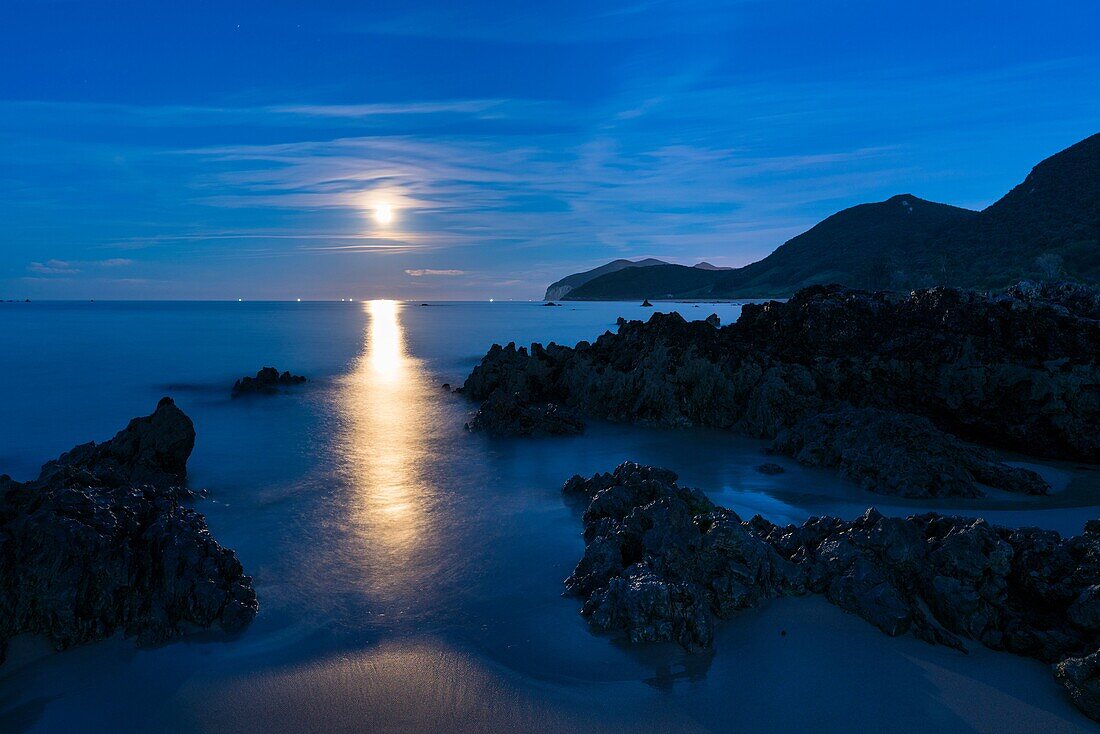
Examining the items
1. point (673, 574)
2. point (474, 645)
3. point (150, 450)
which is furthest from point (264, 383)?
point (673, 574)

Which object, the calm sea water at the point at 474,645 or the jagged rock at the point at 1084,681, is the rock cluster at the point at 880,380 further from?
the jagged rock at the point at 1084,681

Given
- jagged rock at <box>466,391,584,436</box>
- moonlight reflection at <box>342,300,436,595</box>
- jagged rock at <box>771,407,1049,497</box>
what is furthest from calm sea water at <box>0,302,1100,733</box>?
jagged rock at <box>466,391,584,436</box>

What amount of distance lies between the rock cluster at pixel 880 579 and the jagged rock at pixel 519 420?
11.6 metres

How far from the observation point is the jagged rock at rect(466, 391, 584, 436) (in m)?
20.8

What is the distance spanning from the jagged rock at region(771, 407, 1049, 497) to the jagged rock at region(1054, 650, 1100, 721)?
23.4ft

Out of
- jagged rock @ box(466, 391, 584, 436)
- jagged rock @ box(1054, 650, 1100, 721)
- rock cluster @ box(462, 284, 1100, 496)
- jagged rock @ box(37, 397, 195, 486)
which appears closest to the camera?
jagged rock @ box(1054, 650, 1100, 721)

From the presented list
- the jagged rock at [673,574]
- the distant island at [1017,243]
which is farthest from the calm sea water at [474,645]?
the distant island at [1017,243]

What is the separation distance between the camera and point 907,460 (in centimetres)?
1360

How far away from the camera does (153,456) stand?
48.2ft

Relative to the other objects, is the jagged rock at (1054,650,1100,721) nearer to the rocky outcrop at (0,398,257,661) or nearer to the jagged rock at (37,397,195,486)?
the rocky outcrop at (0,398,257,661)

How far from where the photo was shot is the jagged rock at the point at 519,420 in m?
20.8

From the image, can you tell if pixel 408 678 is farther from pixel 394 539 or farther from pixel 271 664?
pixel 394 539

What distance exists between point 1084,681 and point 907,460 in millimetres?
8019

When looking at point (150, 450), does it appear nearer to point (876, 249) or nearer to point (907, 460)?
point (907, 460)
